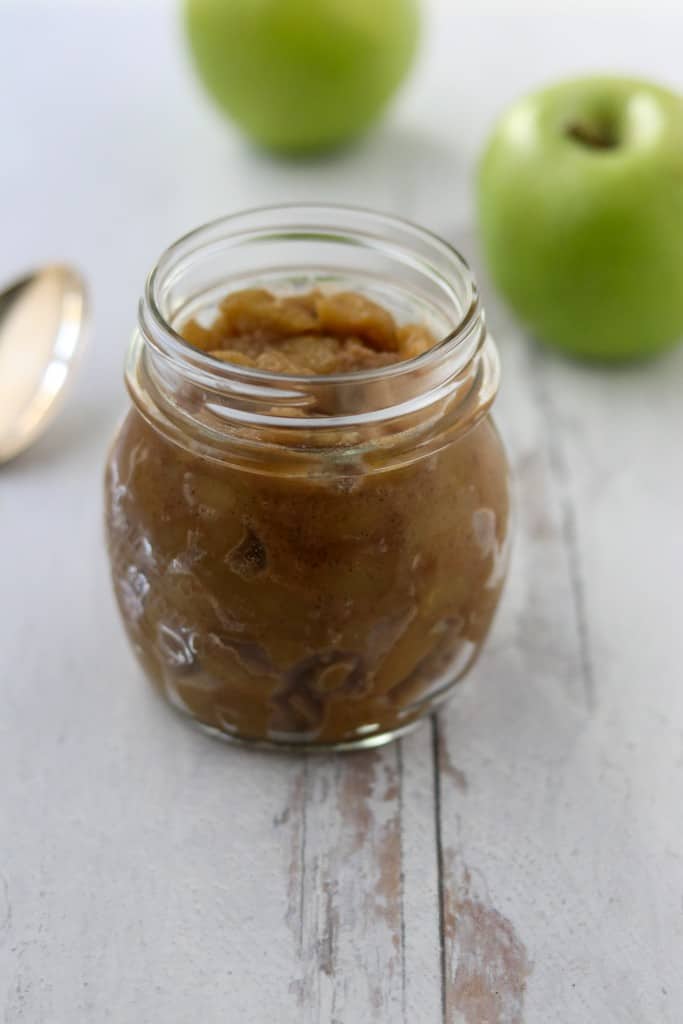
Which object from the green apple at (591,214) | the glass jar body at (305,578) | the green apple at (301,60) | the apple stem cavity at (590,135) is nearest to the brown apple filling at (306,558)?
the glass jar body at (305,578)

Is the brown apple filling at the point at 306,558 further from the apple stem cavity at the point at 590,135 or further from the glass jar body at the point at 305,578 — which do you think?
the apple stem cavity at the point at 590,135

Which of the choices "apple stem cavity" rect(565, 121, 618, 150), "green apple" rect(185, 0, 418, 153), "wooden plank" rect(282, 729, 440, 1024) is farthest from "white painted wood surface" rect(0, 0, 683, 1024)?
"green apple" rect(185, 0, 418, 153)

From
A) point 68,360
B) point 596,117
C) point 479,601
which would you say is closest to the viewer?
point 479,601

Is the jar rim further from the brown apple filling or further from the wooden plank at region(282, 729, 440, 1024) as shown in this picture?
the wooden plank at region(282, 729, 440, 1024)

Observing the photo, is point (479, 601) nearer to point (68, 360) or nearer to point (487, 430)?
point (487, 430)

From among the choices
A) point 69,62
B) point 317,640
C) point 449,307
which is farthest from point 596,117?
point 69,62

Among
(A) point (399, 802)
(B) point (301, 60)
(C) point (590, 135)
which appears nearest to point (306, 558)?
(A) point (399, 802)
